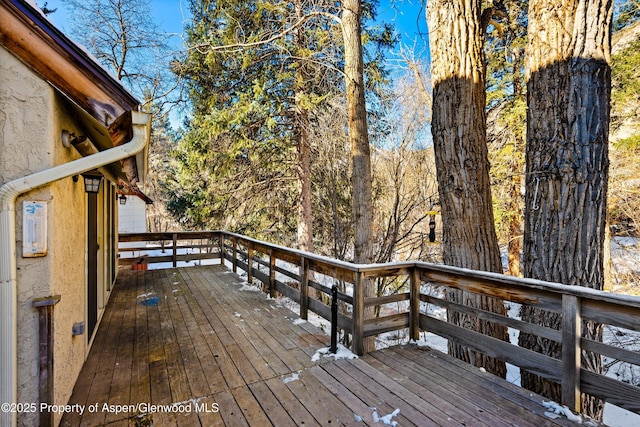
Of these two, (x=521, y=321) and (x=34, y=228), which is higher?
(x=34, y=228)

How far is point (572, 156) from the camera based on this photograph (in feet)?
Answer: 8.66

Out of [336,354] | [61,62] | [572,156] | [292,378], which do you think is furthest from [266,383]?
[572,156]

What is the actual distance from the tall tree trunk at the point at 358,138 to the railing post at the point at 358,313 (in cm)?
226

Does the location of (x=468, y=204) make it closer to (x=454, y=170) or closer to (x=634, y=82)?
(x=454, y=170)

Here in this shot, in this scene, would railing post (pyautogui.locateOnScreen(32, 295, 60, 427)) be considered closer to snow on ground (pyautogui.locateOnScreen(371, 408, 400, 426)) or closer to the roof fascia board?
the roof fascia board

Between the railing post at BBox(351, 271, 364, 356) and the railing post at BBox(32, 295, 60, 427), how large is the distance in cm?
239

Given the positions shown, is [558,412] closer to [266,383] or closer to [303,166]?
[266,383]

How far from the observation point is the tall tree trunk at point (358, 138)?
5414 mm

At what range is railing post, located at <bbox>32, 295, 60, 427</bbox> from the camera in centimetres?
199

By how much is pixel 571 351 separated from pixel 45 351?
3.52 metres

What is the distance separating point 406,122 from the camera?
666 cm

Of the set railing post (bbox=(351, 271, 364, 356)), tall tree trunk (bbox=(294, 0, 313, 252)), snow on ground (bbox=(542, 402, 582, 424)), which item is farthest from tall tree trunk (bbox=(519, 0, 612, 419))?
tall tree trunk (bbox=(294, 0, 313, 252))

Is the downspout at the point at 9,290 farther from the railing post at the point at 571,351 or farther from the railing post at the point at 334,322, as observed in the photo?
the railing post at the point at 571,351

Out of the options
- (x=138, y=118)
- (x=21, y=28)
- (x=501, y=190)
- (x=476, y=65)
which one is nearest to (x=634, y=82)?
(x=501, y=190)
